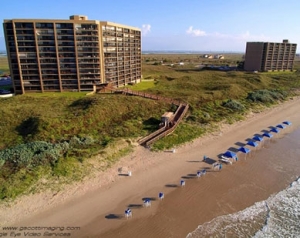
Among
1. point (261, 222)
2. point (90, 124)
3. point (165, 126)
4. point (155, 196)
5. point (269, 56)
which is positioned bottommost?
point (261, 222)

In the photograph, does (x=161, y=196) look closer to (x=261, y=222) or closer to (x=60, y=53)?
(x=261, y=222)

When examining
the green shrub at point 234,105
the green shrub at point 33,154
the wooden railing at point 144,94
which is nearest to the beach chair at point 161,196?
the green shrub at point 33,154

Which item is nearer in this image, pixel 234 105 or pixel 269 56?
pixel 234 105

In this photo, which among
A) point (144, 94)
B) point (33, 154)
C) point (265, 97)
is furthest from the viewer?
point (265, 97)

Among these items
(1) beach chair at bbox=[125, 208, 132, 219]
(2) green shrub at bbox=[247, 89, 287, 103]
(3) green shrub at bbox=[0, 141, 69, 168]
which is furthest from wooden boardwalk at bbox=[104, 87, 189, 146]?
(2) green shrub at bbox=[247, 89, 287, 103]

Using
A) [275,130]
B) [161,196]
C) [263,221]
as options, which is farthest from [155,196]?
[275,130]

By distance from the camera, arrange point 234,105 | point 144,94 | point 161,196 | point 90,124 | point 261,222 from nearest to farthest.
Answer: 1. point 261,222
2. point 161,196
3. point 90,124
4. point 234,105
5. point 144,94

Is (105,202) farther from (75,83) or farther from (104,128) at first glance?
(75,83)
